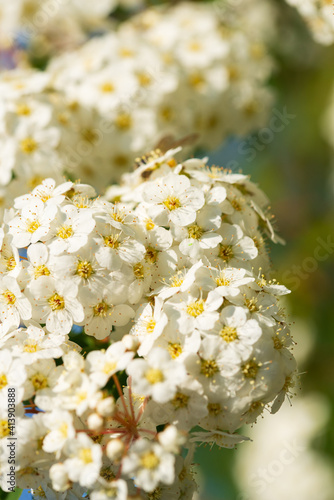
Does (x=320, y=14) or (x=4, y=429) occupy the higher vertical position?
(x=320, y=14)

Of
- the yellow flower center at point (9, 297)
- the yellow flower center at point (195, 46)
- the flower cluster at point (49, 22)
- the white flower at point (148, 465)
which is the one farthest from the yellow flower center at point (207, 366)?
the flower cluster at point (49, 22)

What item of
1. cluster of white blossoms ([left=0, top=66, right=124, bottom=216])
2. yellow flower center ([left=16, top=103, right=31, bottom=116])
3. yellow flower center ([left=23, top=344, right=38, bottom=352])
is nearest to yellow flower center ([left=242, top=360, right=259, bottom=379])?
yellow flower center ([left=23, top=344, right=38, bottom=352])

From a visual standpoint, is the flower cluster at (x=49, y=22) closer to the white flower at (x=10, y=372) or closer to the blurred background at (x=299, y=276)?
the blurred background at (x=299, y=276)

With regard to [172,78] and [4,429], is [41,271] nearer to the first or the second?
[4,429]

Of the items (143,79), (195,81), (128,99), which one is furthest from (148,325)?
(195,81)

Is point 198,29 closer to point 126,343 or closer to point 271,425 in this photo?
point 126,343

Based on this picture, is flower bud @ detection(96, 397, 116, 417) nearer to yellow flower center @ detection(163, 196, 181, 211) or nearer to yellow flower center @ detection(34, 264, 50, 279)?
yellow flower center @ detection(34, 264, 50, 279)
